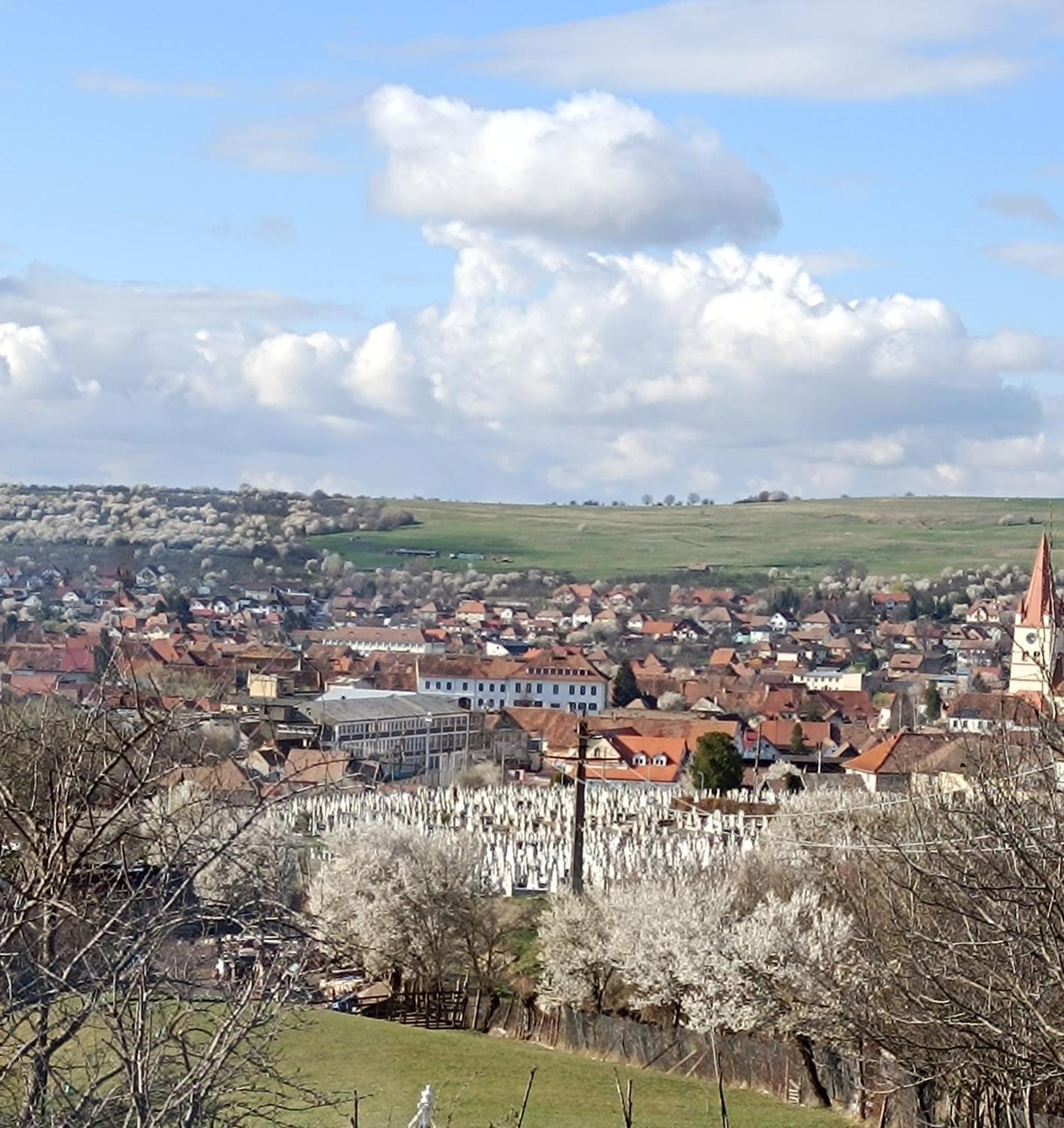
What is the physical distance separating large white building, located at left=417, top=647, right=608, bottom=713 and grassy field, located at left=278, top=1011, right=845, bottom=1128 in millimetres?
73803

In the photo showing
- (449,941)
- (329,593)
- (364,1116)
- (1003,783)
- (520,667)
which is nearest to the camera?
(1003,783)

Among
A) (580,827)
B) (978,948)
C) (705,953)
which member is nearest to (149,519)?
(580,827)

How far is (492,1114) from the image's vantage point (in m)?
19.2

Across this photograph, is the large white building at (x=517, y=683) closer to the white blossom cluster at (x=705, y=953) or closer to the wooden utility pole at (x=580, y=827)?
the wooden utility pole at (x=580, y=827)

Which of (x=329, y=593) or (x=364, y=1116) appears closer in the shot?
(x=364, y=1116)

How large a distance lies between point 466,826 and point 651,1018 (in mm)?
16176

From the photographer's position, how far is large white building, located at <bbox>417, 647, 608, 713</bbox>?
98.5m

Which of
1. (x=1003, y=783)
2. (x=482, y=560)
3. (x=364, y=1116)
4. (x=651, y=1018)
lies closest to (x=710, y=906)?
(x=651, y=1018)

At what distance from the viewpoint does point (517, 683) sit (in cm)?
10000

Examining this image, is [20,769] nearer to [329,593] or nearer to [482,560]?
[329,593]

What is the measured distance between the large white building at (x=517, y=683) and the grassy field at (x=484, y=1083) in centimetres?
7380

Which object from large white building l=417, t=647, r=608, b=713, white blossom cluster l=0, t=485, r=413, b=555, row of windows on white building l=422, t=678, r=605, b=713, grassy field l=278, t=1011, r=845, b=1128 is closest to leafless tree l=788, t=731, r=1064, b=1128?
grassy field l=278, t=1011, r=845, b=1128

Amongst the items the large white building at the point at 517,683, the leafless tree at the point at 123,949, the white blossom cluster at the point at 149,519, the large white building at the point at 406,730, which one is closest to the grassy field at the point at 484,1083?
the leafless tree at the point at 123,949

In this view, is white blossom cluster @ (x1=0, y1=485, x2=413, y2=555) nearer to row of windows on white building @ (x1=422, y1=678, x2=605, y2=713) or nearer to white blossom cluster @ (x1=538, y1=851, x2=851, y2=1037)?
row of windows on white building @ (x1=422, y1=678, x2=605, y2=713)
